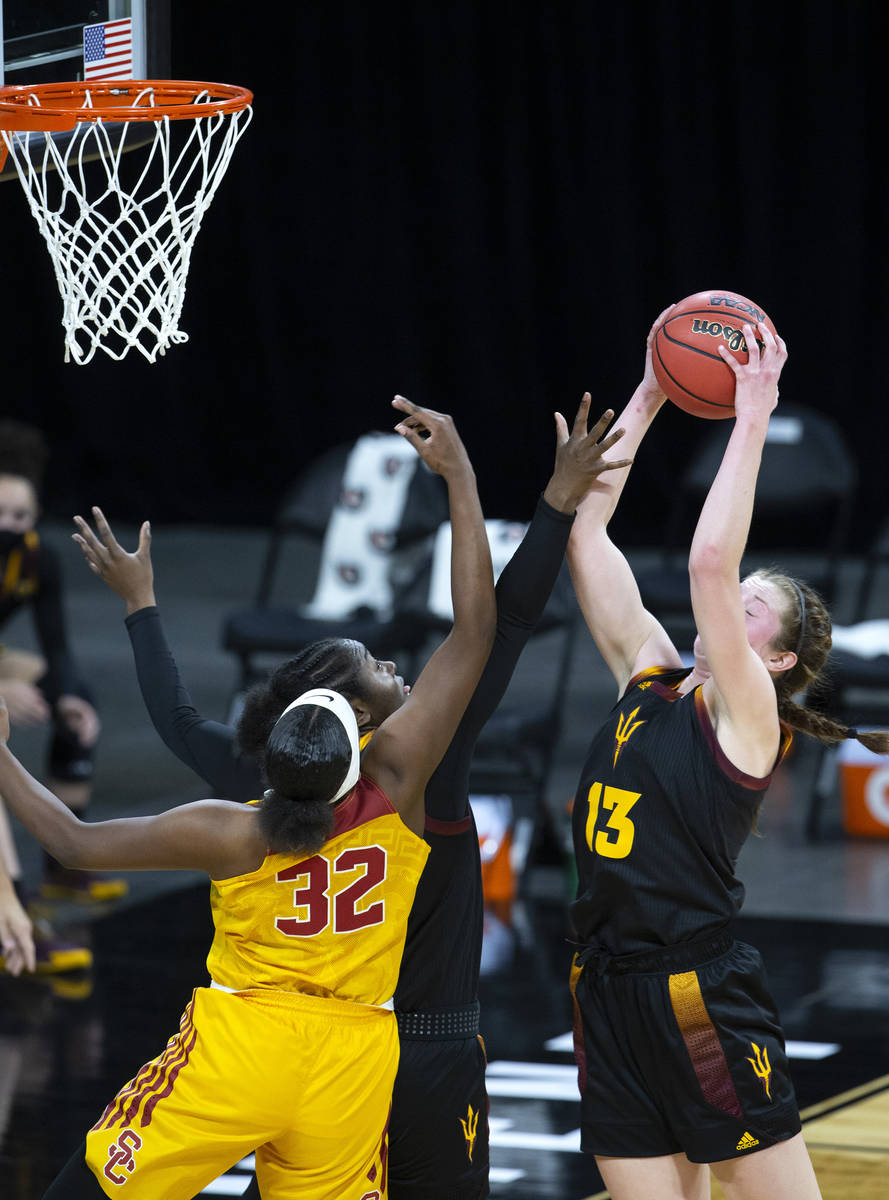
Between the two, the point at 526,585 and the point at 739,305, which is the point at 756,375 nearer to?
A: the point at 739,305

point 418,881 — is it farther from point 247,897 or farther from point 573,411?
point 573,411

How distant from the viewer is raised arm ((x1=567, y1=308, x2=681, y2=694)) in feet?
12.0

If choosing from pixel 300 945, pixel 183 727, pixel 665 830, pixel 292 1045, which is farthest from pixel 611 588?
pixel 292 1045

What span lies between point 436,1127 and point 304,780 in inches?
26.2

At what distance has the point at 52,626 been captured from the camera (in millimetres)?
7121

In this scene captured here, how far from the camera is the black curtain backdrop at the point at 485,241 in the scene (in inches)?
535

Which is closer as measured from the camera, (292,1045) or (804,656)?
(292,1045)

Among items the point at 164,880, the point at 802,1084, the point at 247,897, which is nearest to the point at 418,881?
the point at 247,897

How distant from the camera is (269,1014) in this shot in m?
3.12

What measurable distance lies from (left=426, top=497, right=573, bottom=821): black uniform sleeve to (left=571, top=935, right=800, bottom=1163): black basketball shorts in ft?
1.48

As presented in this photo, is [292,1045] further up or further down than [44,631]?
further up

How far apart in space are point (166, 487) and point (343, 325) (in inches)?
79.5

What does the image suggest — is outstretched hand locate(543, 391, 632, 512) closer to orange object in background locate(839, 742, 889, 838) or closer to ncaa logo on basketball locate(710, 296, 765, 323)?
ncaa logo on basketball locate(710, 296, 765, 323)

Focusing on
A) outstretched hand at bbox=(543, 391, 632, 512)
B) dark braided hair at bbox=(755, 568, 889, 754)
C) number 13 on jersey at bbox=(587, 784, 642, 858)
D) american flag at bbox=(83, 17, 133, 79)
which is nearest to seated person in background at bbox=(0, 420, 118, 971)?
american flag at bbox=(83, 17, 133, 79)
